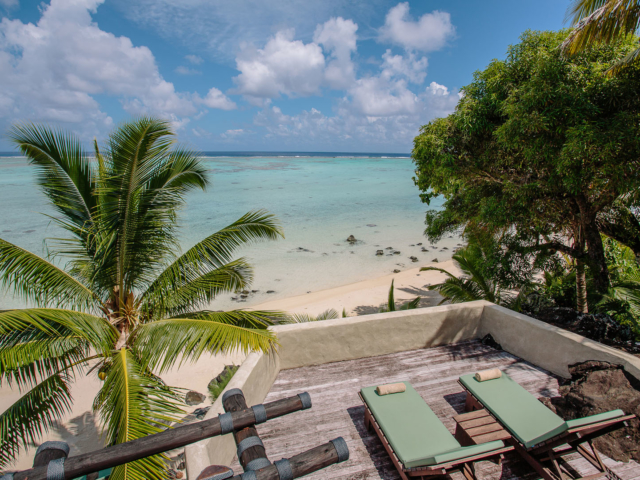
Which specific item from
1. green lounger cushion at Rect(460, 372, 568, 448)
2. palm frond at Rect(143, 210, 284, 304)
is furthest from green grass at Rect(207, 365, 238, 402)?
green lounger cushion at Rect(460, 372, 568, 448)

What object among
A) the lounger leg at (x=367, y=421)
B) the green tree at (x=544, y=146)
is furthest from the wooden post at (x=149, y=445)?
the green tree at (x=544, y=146)

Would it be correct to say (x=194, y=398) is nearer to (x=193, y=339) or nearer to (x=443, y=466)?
(x=193, y=339)

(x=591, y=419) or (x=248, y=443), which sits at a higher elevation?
(x=248, y=443)

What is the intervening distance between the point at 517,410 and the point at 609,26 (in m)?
5.29

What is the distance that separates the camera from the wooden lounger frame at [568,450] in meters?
2.63

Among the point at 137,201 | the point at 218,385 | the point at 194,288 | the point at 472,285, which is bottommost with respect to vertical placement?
the point at 218,385

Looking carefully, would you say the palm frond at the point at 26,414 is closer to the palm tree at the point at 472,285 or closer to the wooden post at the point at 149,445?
the wooden post at the point at 149,445

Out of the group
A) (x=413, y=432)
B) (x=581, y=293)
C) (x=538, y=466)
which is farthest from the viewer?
(x=581, y=293)

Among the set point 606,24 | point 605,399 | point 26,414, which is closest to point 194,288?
point 26,414

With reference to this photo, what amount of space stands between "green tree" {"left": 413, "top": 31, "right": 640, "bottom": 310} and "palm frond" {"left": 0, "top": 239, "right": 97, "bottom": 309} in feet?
20.4

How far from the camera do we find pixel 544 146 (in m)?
5.12

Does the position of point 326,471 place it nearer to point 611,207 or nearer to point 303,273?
point 611,207

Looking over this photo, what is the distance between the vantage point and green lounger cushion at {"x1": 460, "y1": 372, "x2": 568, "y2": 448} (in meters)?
2.88

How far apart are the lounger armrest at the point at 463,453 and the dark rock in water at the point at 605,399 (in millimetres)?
1515
